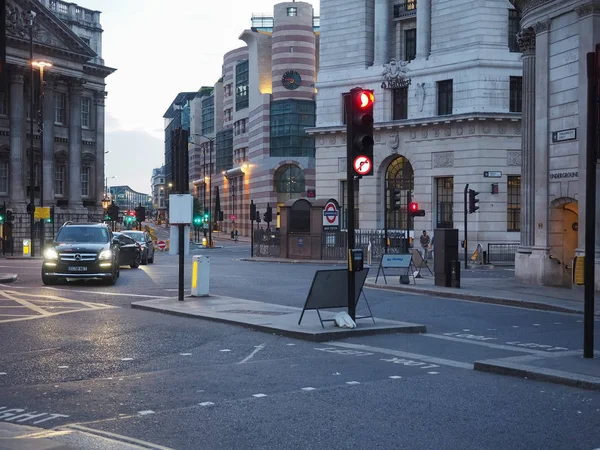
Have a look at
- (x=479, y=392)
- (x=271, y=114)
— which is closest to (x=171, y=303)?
(x=479, y=392)

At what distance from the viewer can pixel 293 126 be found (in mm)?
85312

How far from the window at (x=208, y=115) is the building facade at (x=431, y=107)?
3174 inches

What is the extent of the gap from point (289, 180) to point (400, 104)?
116ft

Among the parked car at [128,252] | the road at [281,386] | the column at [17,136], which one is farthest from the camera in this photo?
the column at [17,136]

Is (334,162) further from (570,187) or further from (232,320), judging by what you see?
(232,320)

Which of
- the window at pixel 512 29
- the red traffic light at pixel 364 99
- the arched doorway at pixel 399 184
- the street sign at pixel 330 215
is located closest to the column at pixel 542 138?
the red traffic light at pixel 364 99

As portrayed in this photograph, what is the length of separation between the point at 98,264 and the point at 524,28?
51.5ft

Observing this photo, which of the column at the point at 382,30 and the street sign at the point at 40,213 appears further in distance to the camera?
the column at the point at 382,30

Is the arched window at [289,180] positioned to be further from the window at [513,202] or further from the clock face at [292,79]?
the window at [513,202]

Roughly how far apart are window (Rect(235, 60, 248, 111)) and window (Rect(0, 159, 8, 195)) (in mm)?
44385

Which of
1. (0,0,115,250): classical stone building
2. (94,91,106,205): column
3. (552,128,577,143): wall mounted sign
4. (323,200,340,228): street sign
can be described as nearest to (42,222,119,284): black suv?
(552,128,577,143): wall mounted sign

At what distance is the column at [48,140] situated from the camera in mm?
60906

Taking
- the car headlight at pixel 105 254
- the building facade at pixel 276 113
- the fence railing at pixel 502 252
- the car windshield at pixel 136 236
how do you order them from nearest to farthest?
the car headlight at pixel 105 254
the car windshield at pixel 136 236
the fence railing at pixel 502 252
the building facade at pixel 276 113

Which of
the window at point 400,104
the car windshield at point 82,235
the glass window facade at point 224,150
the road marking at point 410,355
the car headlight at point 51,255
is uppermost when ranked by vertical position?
the glass window facade at point 224,150
